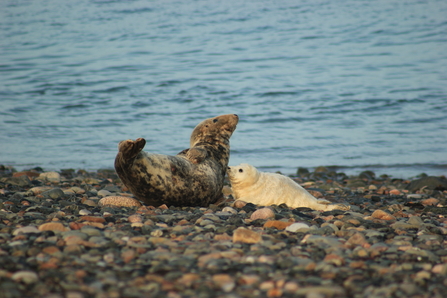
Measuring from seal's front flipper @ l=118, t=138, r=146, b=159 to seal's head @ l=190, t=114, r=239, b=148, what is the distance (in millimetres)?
1466

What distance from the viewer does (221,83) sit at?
16516 mm

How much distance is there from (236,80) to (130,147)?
41.8 ft

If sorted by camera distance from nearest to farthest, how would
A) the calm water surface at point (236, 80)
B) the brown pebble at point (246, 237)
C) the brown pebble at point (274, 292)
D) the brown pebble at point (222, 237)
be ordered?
the brown pebble at point (274, 292)
the brown pebble at point (246, 237)
the brown pebble at point (222, 237)
the calm water surface at point (236, 80)

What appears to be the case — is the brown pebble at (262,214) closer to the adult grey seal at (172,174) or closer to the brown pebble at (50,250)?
the adult grey seal at (172,174)

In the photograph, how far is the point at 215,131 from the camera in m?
5.99

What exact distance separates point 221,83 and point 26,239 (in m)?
13.3

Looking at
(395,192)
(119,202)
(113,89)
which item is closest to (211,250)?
(119,202)

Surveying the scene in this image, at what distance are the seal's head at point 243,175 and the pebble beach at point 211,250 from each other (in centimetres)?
28

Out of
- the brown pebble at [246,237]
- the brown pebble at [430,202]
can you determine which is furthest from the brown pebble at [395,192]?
the brown pebble at [246,237]

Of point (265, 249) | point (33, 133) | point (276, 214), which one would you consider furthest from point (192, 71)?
point (265, 249)

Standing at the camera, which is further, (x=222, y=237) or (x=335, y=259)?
(x=222, y=237)

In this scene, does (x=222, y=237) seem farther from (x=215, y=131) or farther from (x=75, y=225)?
(x=215, y=131)

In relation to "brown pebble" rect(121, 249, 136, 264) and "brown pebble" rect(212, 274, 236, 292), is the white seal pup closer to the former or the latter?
"brown pebble" rect(121, 249, 136, 264)

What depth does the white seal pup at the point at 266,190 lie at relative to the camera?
5.41 metres
